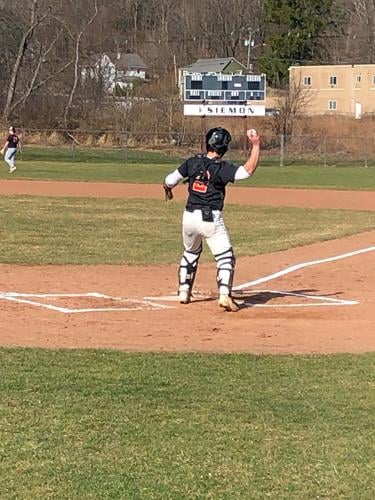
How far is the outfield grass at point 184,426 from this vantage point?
4637mm

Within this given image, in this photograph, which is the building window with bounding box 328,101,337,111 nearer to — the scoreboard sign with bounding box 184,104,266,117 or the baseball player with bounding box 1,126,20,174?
the scoreboard sign with bounding box 184,104,266,117

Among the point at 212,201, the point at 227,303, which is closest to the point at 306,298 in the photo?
the point at 227,303

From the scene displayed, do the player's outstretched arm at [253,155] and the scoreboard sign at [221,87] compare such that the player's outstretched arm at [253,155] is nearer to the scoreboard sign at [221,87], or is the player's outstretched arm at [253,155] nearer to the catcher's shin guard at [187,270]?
the catcher's shin guard at [187,270]

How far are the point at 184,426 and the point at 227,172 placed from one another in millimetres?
4869

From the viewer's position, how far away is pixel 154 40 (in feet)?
350

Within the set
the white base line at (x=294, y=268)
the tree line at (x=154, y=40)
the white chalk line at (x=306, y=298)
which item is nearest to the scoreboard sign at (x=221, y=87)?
the tree line at (x=154, y=40)

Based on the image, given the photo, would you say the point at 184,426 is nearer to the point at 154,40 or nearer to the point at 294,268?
the point at 294,268

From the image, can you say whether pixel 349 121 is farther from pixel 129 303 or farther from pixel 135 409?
pixel 135 409

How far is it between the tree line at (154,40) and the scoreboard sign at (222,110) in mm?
15557

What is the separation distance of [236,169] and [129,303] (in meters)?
2.03

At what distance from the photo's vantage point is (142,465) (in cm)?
490

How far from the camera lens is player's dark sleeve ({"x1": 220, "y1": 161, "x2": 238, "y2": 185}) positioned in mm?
10039

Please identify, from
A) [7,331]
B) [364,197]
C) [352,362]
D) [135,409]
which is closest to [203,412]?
[135,409]

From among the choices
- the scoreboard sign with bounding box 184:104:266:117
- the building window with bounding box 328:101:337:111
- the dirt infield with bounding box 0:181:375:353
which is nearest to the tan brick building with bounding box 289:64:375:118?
the building window with bounding box 328:101:337:111
